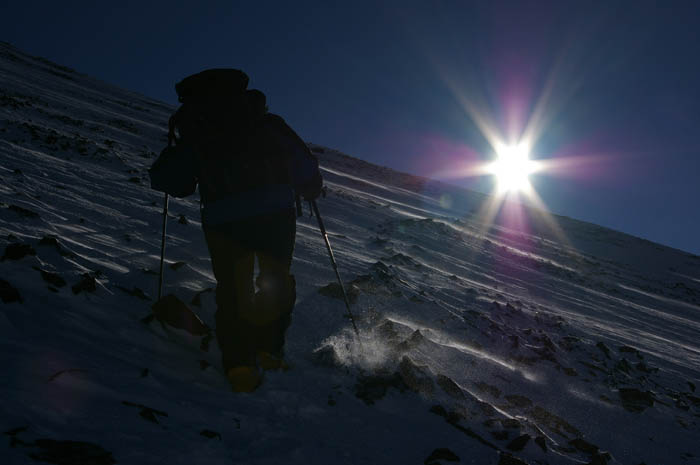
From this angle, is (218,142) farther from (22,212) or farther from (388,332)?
(22,212)

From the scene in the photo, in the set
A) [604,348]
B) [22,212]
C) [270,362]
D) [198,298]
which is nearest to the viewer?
[270,362]

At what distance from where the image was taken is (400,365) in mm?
3557

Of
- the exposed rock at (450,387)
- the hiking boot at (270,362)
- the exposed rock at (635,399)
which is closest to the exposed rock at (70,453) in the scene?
the hiking boot at (270,362)

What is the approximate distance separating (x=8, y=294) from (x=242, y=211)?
166 cm

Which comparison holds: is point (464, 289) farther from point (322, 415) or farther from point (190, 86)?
point (190, 86)

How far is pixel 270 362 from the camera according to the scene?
123 inches

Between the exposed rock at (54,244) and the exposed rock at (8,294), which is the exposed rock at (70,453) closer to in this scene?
the exposed rock at (8,294)

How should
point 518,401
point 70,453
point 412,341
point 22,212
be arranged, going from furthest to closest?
point 22,212
point 412,341
point 518,401
point 70,453

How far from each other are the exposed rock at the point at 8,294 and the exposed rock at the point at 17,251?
0.55 m

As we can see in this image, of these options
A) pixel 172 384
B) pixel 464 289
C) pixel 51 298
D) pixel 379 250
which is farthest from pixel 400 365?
pixel 379 250

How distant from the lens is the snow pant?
9.70 feet

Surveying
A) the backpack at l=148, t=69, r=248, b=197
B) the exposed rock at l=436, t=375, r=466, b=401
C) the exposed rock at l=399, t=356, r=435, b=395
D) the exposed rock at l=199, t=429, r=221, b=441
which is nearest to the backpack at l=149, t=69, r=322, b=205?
the backpack at l=148, t=69, r=248, b=197

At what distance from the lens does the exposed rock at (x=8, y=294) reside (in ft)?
8.89

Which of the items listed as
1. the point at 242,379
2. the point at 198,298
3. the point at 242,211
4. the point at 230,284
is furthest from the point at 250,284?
the point at 198,298
